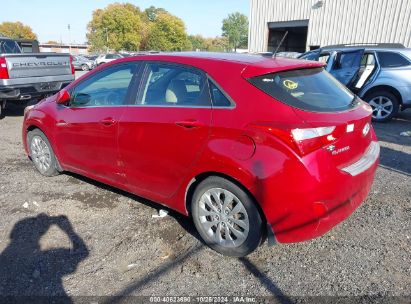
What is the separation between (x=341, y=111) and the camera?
109 inches

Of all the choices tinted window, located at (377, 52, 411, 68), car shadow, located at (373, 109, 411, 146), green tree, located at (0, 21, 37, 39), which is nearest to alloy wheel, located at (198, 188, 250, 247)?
car shadow, located at (373, 109, 411, 146)

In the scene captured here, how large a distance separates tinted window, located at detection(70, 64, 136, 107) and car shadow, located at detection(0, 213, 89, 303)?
1.33 m

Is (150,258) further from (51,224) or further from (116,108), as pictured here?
(116,108)

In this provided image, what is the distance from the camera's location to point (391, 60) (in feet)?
25.7

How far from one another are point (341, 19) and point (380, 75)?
13094 mm

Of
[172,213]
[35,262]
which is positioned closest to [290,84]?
[172,213]

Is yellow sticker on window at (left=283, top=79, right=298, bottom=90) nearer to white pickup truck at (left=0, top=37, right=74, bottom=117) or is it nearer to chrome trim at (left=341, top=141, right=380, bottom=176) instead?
chrome trim at (left=341, top=141, right=380, bottom=176)

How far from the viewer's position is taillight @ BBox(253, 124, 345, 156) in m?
2.41

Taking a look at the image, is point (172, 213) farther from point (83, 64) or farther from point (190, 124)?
point (83, 64)

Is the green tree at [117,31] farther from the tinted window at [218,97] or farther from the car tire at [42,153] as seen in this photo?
the tinted window at [218,97]

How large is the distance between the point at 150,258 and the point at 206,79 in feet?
5.28

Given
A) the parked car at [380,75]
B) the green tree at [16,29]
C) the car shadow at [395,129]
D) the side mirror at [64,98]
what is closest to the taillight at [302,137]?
the side mirror at [64,98]

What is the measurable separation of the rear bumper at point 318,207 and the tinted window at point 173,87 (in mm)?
1069

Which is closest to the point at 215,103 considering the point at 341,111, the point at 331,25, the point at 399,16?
the point at 341,111
